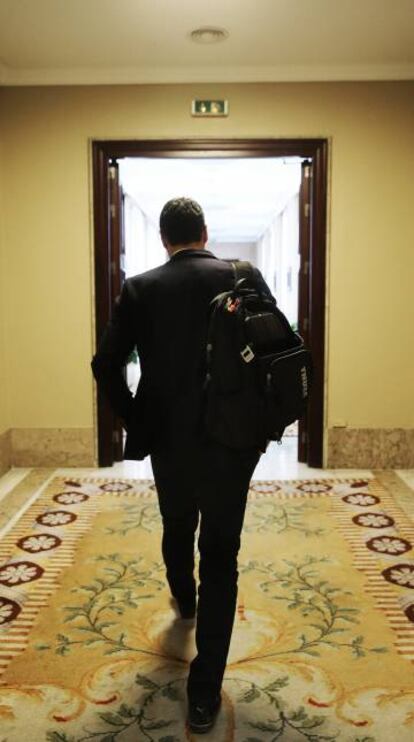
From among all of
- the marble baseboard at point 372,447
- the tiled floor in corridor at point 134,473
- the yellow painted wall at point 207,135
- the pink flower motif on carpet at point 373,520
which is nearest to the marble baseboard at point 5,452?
the tiled floor in corridor at point 134,473

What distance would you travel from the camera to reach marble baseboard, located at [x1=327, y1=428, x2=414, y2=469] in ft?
15.1

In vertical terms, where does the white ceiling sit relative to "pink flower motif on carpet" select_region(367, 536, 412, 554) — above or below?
above

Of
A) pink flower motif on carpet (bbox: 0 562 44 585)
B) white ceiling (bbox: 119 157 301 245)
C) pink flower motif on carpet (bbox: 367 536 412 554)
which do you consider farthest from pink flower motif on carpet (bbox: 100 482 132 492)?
white ceiling (bbox: 119 157 301 245)

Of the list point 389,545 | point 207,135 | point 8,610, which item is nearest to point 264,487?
point 389,545

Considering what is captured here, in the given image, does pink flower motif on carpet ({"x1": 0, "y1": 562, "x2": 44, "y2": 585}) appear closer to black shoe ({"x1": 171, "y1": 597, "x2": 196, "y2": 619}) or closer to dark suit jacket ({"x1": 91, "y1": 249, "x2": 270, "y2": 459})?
black shoe ({"x1": 171, "y1": 597, "x2": 196, "y2": 619})

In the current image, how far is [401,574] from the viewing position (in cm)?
279

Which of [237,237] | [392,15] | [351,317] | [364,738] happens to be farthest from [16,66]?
[237,237]

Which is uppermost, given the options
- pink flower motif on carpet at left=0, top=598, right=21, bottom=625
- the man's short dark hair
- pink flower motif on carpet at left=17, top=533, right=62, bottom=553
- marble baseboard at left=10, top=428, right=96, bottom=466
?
the man's short dark hair

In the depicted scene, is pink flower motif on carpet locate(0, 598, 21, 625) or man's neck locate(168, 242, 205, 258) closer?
man's neck locate(168, 242, 205, 258)

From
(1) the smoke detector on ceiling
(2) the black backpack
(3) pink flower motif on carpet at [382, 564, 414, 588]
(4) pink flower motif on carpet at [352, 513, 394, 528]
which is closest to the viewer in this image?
(2) the black backpack

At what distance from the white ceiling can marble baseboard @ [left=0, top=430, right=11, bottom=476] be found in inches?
104

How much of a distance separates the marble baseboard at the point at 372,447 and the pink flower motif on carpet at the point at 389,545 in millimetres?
1409

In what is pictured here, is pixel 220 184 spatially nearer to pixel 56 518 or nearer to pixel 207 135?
pixel 207 135

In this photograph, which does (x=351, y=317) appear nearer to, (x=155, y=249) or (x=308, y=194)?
(x=308, y=194)
